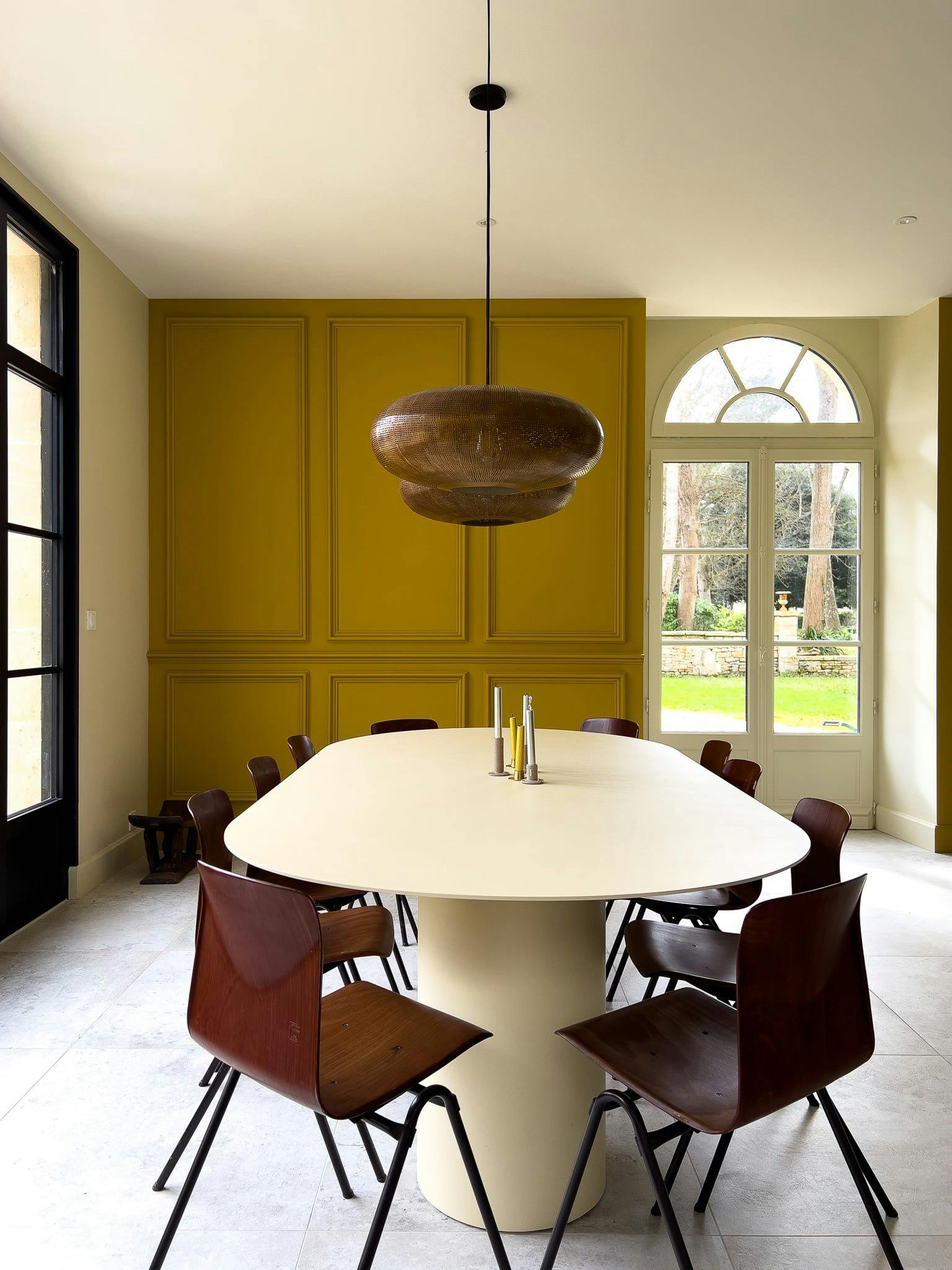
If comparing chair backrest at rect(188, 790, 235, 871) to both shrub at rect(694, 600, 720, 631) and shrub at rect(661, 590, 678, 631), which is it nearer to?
shrub at rect(661, 590, 678, 631)

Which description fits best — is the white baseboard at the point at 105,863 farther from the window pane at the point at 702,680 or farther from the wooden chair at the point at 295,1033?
the window pane at the point at 702,680

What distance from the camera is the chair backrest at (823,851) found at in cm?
210

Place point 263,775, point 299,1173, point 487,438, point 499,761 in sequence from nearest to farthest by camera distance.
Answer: point 299,1173 → point 487,438 → point 499,761 → point 263,775

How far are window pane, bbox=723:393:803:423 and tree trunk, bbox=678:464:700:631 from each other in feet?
1.50

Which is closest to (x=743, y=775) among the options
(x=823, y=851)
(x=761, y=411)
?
(x=823, y=851)

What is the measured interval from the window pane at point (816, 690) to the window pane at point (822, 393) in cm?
161

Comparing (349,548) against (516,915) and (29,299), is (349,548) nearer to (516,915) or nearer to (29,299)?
(29,299)

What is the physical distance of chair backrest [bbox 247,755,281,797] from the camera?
2.85 metres

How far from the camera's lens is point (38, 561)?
13.2ft

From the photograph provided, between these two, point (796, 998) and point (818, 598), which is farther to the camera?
point (818, 598)

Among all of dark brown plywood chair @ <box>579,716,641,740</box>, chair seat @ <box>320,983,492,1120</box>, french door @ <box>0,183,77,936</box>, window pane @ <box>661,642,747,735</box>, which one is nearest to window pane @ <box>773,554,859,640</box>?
window pane @ <box>661,642,747,735</box>

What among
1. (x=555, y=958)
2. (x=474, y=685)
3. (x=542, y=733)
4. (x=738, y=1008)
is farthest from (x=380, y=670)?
(x=738, y=1008)

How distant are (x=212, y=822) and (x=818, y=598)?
4.94 meters

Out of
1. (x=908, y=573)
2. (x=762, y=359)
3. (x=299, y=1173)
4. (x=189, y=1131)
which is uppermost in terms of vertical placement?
(x=762, y=359)
